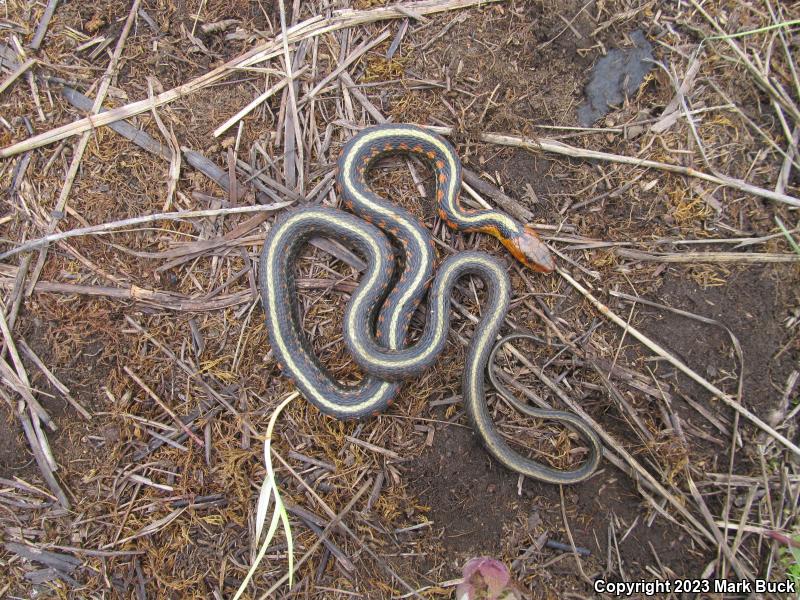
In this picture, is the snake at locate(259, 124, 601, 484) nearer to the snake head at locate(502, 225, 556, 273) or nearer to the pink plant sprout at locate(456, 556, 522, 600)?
the snake head at locate(502, 225, 556, 273)

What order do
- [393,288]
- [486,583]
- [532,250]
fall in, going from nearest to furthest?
[486,583], [532,250], [393,288]

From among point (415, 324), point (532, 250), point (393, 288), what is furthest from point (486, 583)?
point (532, 250)

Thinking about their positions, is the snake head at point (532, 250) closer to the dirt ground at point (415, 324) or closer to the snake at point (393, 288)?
the snake at point (393, 288)

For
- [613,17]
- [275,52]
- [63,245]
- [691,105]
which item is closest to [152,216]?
[63,245]

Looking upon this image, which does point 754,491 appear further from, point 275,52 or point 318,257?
point 275,52

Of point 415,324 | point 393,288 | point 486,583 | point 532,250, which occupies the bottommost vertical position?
point 486,583

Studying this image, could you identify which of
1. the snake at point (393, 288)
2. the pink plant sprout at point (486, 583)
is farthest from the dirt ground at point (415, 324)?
the snake at point (393, 288)

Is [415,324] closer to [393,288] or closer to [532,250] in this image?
[393,288]
